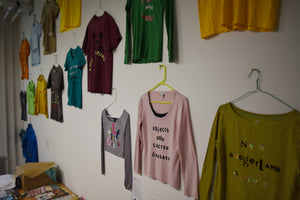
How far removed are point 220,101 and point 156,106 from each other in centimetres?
46

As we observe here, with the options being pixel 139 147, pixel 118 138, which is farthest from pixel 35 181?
pixel 139 147

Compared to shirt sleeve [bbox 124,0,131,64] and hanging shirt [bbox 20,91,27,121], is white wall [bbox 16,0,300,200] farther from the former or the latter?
hanging shirt [bbox 20,91,27,121]

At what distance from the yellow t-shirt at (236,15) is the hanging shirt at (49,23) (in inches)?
82.5

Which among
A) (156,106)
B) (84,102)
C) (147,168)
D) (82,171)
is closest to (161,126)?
(156,106)

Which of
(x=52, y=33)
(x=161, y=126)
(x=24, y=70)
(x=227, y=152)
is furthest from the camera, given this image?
(x=24, y=70)

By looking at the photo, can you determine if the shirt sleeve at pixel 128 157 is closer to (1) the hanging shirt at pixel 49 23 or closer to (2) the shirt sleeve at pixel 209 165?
(2) the shirt sleeve at pixel 209 165

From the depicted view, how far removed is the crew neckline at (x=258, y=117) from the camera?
0.89m

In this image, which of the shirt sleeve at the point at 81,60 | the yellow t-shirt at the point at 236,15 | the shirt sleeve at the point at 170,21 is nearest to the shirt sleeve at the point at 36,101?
the shirt sleeve at the point at 81,60

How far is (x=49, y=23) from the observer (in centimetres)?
267

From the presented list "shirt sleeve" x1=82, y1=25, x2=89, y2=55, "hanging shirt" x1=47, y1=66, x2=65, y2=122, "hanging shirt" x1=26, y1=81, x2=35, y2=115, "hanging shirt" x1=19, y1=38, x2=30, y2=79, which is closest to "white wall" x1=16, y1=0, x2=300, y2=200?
"shirt sleeve" x1=82, y1=25, x2=89, y2=55

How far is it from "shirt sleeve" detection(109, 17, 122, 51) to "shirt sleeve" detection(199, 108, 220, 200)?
3.29ft

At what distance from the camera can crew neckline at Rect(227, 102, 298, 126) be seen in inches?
35.2

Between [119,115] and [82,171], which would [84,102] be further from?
[82,171]

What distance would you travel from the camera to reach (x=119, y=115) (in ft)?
5.80
